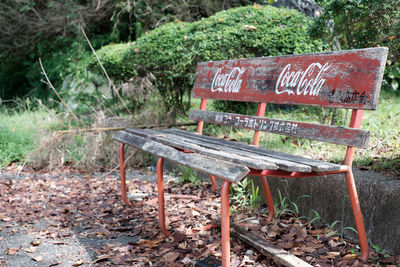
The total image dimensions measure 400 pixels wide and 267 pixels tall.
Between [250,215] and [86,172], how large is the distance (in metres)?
2.42

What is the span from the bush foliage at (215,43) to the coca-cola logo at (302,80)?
4.79ft

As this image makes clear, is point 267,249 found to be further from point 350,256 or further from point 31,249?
point 31,249

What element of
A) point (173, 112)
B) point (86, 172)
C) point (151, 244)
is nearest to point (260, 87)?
point (151, 244)

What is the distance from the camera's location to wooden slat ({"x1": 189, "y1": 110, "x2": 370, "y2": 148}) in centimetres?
214

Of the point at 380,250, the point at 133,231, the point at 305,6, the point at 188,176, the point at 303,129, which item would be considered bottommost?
the point at 133,231

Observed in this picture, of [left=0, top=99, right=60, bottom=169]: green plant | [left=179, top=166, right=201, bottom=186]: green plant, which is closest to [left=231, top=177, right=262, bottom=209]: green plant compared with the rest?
[left=179, top=166, right=201, bottom=186]: green plant

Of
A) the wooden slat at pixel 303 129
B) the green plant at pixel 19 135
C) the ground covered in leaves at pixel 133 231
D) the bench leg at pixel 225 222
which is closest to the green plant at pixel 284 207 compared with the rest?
the ground covered in leaves at pixel 133 231

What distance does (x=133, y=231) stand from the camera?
284 centimetres

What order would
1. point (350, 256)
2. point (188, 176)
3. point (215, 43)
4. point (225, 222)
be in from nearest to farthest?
1. point (225, 222)
2. point (350, 256)
3. point (188, 176)
4. point (215, 43)

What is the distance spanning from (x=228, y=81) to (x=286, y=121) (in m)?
0.87

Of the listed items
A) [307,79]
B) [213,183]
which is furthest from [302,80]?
[213,183]

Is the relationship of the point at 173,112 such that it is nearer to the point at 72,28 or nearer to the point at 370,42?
the point at 370,42

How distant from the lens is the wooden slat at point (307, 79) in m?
2.14

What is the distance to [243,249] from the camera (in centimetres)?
245
